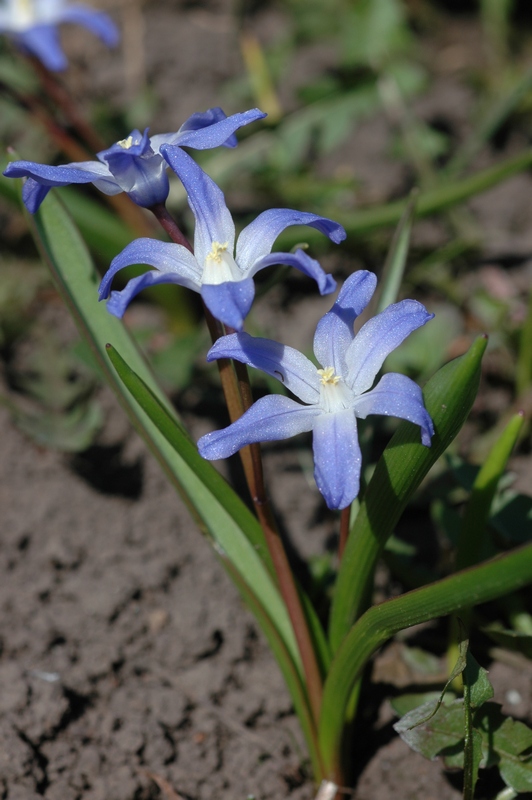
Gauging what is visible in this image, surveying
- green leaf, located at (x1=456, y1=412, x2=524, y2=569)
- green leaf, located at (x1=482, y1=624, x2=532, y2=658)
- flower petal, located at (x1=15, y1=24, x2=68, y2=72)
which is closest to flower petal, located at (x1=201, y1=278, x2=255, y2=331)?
green leaf, located at (x1=456, y1=412, x2=524, y2=569)

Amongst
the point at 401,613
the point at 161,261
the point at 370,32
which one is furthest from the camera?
the point at 370,32

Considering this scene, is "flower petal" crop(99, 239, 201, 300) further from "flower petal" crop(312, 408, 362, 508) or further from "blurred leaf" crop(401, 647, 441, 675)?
"blurred leaf" crop(401, 647, 441, 675)

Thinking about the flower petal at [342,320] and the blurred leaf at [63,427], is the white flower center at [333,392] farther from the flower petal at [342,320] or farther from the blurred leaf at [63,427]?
the blurred leaf at [63,427]

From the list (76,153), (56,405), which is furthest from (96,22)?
(56,405)

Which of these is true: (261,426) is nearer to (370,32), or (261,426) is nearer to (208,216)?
(208,216)

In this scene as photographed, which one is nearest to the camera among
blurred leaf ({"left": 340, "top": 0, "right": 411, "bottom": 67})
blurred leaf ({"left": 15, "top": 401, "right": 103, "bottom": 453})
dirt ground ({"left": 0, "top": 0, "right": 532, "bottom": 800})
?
dirt ground ({"left": 0, "top": 0, "right": 532, "bottom": 800})

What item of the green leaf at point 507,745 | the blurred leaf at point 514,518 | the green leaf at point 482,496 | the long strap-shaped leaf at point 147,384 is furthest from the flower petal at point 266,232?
the green leaf at point 507,745
